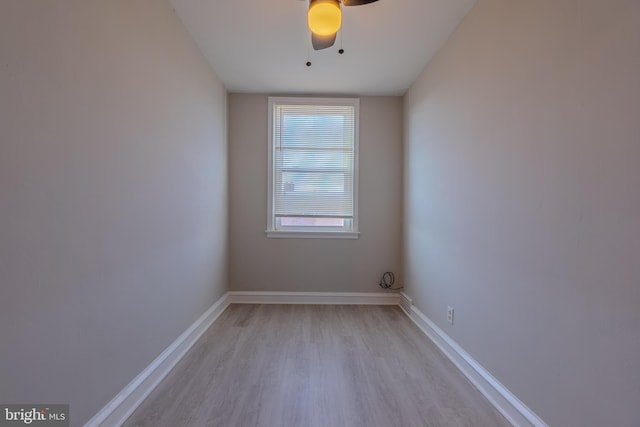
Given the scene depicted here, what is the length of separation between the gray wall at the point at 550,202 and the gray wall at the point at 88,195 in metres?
2.11

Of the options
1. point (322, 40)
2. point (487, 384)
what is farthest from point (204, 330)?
point (322, 40)

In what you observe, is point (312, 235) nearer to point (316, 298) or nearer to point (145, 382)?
point (316, 298)

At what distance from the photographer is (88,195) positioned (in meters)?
1.35

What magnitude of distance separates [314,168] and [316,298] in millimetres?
1612

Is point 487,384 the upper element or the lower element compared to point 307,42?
lower

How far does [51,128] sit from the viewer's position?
1160mm

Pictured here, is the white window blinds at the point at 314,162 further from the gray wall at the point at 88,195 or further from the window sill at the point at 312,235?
the gray wall at the point at 88,195

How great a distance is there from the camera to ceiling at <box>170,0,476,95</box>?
6.92 feet

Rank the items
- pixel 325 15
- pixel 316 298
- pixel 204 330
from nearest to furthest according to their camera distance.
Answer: pixel 325 15, pixel 204 330, pixel 316 298

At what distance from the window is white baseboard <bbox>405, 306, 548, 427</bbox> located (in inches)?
62.3

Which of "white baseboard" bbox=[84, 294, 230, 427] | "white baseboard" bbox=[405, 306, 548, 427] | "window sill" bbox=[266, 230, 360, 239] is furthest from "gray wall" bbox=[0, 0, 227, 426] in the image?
"white baseboard" bbox=[405, 306, 548, 427]

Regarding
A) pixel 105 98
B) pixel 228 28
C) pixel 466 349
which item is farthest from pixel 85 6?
pixel 466 349

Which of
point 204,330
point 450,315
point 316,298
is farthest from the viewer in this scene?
point 316,298

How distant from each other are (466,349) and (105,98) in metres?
2.66
